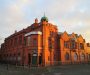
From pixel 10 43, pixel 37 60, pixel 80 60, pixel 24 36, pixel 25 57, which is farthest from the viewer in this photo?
pixel 10 43

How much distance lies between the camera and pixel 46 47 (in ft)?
174

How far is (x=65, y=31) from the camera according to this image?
200 feet

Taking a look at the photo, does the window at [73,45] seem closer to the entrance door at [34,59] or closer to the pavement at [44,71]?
the entrance door at [34,59]

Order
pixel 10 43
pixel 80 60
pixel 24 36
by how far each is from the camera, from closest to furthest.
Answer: pixel 24 36
pixel 80 60
pixel 10 43

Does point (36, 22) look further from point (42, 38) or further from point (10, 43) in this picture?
point (10, 43)

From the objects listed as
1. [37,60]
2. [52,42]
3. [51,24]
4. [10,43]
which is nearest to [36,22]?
[51,24]

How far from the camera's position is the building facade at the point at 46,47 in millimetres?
52281

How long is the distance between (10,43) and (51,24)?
25.1 metres

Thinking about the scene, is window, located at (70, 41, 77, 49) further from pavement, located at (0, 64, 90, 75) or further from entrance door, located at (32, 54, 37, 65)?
pavement, located at (0, 64, 90, 75)

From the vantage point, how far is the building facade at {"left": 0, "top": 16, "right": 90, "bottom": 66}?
5228 cm

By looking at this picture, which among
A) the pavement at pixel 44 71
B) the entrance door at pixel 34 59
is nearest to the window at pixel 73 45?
the entrance door at pixel 34 59

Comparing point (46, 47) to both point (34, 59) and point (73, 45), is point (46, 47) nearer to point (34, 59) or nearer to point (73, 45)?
point (34, 59)

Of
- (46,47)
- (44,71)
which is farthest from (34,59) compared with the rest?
(44,71)

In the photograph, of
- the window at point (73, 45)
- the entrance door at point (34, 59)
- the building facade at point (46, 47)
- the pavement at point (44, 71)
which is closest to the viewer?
the pavement at point (44, 71)
